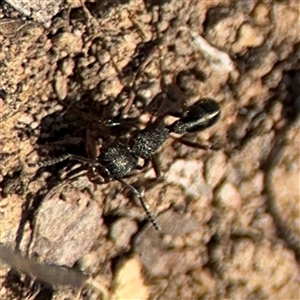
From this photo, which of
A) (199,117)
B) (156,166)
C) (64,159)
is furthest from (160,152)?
(64,159)

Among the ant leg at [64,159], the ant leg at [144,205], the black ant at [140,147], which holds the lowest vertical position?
the ant leg at [144,205]

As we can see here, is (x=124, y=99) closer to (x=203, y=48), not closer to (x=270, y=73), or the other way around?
(x=203, y=48)

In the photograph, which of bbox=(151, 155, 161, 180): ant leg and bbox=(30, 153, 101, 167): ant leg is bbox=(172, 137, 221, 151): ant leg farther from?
bbox=(30, 153, 101, 167): ant leg

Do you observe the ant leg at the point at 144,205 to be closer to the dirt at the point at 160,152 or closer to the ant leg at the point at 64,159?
the dirt at the point at 160,152

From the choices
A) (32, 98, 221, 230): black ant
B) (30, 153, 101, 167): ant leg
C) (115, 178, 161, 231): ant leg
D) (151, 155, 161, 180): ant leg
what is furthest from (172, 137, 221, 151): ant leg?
(30, 153, 101, 167): ant leg

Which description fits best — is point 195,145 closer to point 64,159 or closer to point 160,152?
point 160,152

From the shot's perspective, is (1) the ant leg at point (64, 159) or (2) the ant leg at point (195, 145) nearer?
(1) the ant leg at point (64, 159)

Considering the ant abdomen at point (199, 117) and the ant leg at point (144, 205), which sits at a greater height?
the ant abdomen at point (199, 117)

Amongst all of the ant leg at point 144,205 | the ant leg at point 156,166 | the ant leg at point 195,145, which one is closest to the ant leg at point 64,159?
the ant leg at point 144,205
